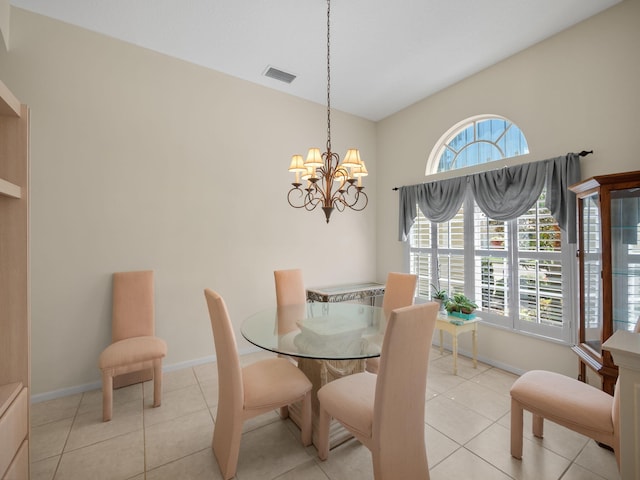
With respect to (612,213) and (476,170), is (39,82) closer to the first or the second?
(476,170)

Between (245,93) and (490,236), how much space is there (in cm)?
326

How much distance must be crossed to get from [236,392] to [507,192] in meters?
3.02

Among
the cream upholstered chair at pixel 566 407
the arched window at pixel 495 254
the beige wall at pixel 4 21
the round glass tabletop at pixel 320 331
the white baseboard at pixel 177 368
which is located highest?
the beige wall at pixel 4 21

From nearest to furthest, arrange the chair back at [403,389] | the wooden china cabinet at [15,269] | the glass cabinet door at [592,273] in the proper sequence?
the wooden china cabinet at [15,269] → the chair back at [403,389] → the glass cabinet door at [592,273]

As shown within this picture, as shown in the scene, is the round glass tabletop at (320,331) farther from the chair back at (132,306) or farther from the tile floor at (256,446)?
the chair back at (132,306)

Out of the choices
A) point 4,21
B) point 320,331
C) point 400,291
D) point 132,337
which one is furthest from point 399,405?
point 4,21

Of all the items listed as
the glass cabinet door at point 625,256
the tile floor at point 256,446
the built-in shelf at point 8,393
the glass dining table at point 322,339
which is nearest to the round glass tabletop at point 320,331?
the glass dining table at point 322,339

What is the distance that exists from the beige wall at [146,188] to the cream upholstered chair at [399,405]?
2.20 metres

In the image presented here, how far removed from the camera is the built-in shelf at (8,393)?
1064mm

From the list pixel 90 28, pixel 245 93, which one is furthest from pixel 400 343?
pixel 90 28

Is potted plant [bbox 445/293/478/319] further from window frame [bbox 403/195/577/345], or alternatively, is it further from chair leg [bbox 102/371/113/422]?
chair leg [bbox 102/371/113/422]

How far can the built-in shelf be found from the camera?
1064 millimetres

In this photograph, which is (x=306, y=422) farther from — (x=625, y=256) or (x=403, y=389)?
(x=625, y=256)

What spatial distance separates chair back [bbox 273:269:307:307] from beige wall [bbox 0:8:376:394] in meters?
0.54
